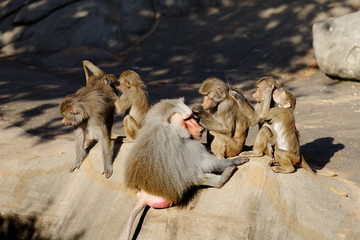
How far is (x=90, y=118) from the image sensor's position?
5410 mm

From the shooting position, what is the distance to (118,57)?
539 inches

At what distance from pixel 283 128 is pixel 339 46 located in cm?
634

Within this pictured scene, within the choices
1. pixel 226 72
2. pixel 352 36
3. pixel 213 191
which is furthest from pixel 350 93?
→ pixel 213 191

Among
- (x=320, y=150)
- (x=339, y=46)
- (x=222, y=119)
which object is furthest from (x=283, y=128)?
(x=339, y=46)

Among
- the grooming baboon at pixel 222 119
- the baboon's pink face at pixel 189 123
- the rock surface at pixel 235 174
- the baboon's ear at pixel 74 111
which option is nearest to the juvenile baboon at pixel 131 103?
the rock surface at pixel 235 174

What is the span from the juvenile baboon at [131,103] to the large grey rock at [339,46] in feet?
21.0

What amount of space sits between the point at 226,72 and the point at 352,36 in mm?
3333

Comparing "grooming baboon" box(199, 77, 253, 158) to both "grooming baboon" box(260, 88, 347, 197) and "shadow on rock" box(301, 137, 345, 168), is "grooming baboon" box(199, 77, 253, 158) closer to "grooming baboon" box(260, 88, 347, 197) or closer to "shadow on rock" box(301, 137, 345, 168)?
"grooming baboon" box(260, 88, 347, 197)

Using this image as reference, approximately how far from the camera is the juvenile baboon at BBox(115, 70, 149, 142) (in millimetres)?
5687

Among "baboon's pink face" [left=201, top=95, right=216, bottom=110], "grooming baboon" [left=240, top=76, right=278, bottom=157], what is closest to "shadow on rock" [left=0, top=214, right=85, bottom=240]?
"baboon's pink face" [left=201, top=95, right=216, bottom=110]

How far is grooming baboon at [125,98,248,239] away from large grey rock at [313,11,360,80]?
6.89 metres

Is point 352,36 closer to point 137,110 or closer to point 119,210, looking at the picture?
point 137,110

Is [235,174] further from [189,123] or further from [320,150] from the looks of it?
[320,150]

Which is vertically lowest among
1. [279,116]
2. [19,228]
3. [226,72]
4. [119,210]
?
Answer: [226,72]
